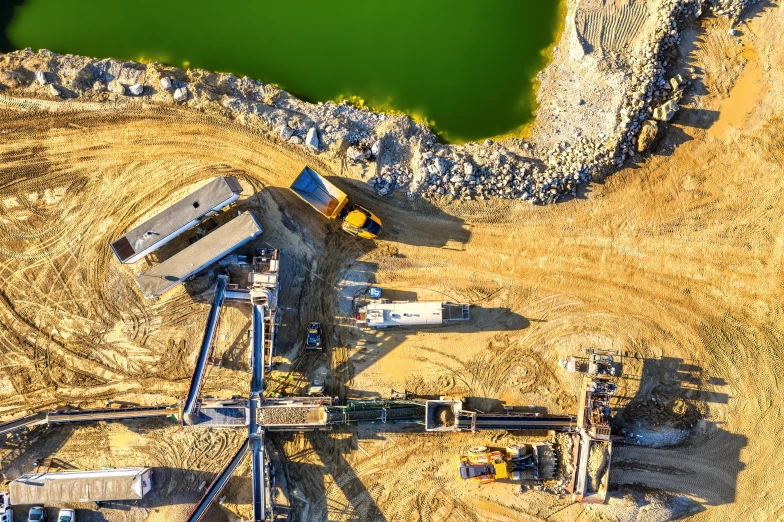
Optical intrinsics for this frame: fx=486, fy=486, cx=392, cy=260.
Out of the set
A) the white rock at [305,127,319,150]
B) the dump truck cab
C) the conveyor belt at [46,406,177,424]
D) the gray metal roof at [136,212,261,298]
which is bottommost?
the conveyor belt at [46,406,177,424]

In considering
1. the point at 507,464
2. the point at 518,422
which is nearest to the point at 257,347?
the point at 518,422

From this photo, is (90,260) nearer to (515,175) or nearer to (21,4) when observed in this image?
(21,4)

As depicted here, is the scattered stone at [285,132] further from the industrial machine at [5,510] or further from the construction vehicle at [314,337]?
the industrial machine at [5,510]

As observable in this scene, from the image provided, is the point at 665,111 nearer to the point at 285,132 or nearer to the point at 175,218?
the point at 285,132

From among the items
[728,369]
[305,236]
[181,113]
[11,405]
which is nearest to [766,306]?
[728,369]

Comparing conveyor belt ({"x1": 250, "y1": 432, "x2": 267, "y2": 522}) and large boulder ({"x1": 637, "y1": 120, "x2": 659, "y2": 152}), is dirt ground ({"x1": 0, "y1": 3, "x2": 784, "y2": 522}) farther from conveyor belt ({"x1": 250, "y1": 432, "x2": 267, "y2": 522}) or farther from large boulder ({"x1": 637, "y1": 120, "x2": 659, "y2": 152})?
large boulder ({"x1": 637, "y1": 120, "x2": 659, "y2": 152})

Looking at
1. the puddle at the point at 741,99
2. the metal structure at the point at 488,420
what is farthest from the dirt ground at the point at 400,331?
the puddle at the point at 741,99

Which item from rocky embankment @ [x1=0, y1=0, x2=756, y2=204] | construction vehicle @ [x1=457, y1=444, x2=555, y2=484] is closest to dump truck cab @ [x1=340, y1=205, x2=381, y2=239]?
rocky embankment @ [x1=0, y1=0, x2=756, y2=204]
